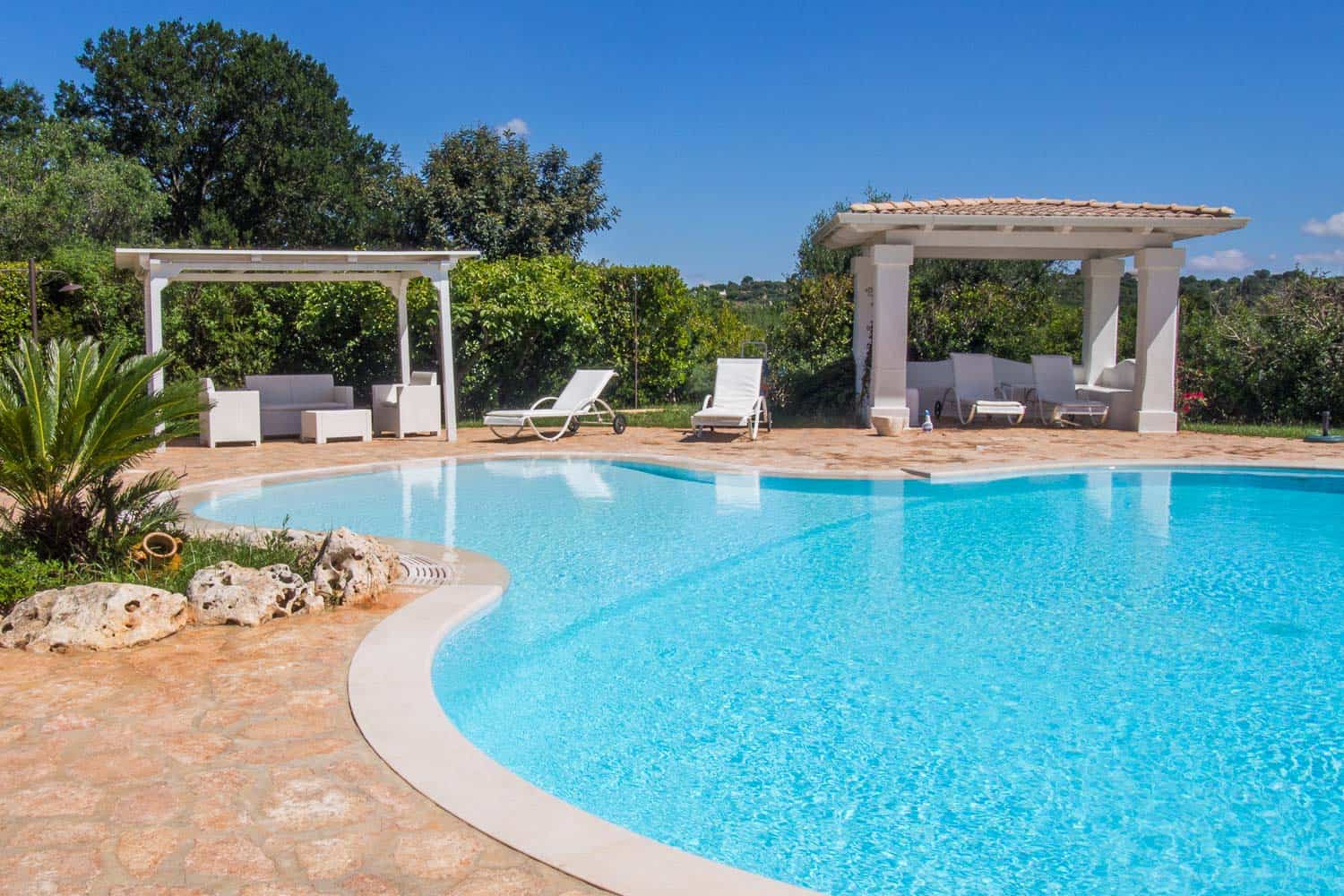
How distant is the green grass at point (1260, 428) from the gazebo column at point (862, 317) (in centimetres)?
450

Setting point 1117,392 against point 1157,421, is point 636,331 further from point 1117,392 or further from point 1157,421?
point 1157,421

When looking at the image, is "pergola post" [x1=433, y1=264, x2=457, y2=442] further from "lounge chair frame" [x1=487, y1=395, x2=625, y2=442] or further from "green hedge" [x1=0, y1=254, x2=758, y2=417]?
"green hedge" [x1=0, y1=254, x2=758, y2=417]

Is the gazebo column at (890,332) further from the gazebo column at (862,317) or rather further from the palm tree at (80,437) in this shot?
the palm tree at (80,437)

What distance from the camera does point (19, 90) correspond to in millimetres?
29719

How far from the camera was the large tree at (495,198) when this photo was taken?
21.4 meters

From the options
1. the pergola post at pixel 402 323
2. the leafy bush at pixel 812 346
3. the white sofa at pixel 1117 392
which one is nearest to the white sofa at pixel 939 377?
the white sofa at pixel 1117 392

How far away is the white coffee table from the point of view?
42.5ft

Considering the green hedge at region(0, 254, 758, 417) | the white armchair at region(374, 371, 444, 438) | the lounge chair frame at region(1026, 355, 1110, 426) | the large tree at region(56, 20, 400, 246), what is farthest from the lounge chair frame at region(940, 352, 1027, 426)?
the large tree at region(56, 20, 400, 246)

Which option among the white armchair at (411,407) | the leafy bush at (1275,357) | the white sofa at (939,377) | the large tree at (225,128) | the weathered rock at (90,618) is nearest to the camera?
the weathered rock at (90,618)

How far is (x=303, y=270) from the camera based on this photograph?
13.6 meters

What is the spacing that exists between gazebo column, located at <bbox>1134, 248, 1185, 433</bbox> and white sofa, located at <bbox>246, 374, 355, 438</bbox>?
35.6 feet

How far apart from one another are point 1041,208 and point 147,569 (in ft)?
40.2

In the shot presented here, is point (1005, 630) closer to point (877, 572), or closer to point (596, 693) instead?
point (877, 572)

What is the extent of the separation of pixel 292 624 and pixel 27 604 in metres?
1.17
